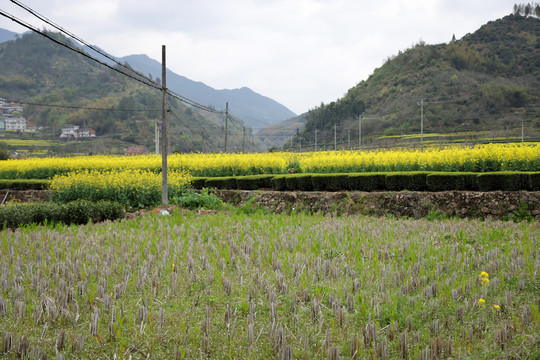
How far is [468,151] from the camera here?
43.5ft

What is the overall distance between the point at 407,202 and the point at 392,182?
1246 millimetres

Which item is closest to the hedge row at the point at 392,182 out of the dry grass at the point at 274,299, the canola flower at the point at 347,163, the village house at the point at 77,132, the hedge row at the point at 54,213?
the canola flower at the point at 347,163

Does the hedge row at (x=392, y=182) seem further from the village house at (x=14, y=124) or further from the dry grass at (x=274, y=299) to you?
the village house at (x=14, y=124)

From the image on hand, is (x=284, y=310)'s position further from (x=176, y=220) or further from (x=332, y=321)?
(x=176, y=220)

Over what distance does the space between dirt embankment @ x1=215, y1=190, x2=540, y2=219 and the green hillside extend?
42.2 m

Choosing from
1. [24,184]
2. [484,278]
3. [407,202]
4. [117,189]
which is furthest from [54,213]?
[24,184]

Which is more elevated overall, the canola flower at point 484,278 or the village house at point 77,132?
the village house at point 77,132

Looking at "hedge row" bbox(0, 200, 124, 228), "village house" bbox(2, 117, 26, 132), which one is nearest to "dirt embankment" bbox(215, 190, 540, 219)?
"hedge row" bbox(0, 200, 124, 228)

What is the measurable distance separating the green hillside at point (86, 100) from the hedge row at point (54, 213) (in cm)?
4444

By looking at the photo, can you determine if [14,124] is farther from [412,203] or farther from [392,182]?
[412,203]

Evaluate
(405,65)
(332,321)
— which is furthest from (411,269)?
(405,65)

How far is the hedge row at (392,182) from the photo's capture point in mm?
11359

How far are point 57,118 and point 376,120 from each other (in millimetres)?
63115

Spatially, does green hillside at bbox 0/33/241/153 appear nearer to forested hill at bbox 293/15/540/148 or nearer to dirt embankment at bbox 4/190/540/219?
forested hill at bbox 293/15/540/148
